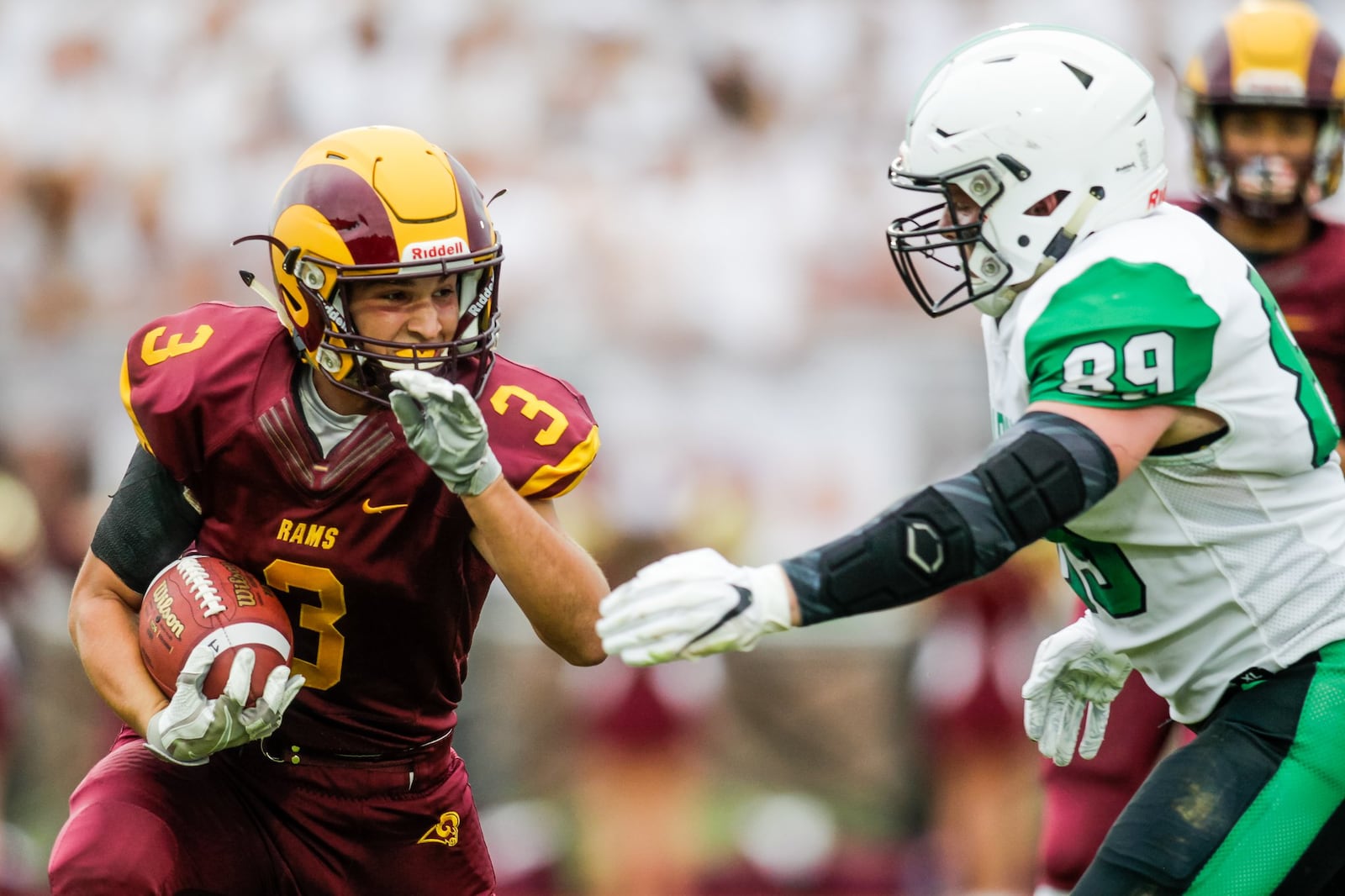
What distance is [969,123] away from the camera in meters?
2.89

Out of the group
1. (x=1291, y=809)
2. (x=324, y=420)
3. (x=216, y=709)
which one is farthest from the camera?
(x=324, y=420)

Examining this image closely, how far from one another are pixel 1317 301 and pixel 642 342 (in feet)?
10.8

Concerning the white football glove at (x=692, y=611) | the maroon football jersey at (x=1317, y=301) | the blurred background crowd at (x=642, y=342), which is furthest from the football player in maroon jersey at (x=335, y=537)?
the blurred background crowd at (x=642, y=342)

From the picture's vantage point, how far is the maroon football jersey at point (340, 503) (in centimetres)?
306

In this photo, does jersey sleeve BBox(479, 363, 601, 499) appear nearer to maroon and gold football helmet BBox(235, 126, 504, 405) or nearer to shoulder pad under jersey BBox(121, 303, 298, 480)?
maroon and gold football helmet BBox(235, 126, 504, 405)

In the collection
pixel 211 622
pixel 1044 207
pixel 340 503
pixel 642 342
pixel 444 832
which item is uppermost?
pixel 1044 207

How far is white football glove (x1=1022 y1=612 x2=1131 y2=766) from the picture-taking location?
3.26m

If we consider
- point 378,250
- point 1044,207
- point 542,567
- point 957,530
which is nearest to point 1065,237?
point 1044,207

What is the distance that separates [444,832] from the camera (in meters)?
3.23

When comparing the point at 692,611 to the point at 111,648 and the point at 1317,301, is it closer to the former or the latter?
the point at 111,648

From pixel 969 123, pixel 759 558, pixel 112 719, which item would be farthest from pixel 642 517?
pixel 969 123

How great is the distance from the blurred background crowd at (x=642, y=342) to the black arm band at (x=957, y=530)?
3545 millimetres

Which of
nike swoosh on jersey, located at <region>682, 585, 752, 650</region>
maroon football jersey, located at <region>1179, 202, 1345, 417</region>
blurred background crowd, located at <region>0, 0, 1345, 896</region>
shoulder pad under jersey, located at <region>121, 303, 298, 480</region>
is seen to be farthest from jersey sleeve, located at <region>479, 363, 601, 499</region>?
blurred background crowd, located at <region>0, 0, 1345, 896</region>

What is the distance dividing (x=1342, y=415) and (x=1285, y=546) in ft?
5.03
